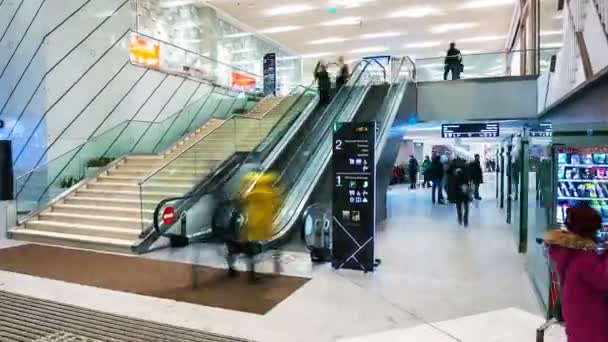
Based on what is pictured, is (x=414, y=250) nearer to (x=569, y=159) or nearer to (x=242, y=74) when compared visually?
(x=569, y=159)

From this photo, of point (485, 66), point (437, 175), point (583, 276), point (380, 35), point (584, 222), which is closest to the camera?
point (583, 276)

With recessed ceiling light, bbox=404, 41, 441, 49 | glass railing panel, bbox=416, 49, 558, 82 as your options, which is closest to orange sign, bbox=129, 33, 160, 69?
glass railing panel, bbox=416, 49, 558, 82

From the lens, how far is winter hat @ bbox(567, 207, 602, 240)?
2.20m

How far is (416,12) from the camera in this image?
18.1 m

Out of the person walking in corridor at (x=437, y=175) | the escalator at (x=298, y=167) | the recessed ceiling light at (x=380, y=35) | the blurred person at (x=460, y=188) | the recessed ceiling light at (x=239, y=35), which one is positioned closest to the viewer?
the escalator at (x=298, y=167)

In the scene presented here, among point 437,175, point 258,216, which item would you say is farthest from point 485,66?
point 258,216

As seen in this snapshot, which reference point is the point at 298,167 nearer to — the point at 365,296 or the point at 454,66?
the point at 365,296

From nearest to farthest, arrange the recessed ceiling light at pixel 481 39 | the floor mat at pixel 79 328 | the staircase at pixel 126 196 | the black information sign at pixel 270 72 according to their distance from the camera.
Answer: the floor mat at pixel 79 328 < the staircase at pixel 126 196 < the black information sign at pixel 270 72 < the recessed ceiling light at pixel 481 39

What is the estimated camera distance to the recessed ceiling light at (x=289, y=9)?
17.6 metres

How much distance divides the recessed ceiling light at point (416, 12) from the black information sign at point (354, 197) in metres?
13.8

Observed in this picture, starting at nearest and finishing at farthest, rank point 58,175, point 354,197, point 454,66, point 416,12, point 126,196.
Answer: point 354,197 < point 126,196 < point 58,175 < point 454,66 < point 416,12

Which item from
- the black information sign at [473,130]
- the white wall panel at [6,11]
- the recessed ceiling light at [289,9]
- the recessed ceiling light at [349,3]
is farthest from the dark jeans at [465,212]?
the white wall panel at [6,11]

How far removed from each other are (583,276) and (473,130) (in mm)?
11421

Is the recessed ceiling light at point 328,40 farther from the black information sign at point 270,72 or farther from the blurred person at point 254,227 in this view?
the blurred person at point 254,227
